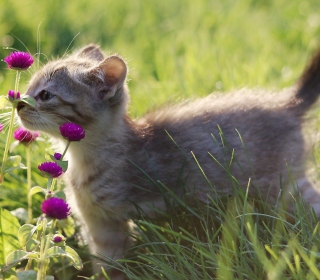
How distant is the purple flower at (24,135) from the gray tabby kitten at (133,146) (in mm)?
32

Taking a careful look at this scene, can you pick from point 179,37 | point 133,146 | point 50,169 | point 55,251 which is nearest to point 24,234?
point 55,251

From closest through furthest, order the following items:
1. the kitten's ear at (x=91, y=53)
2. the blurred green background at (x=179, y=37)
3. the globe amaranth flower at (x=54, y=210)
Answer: the globe amaranth flower at (x=54, y=210), the kitten's ear at (x=91, y=53), the blurred green background at (x=179, y=37)

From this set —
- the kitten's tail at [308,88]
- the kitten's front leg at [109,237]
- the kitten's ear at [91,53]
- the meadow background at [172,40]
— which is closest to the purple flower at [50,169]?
the kitten's front leg at [109,237]

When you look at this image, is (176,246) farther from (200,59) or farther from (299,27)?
(299,27)

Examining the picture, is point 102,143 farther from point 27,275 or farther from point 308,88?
point 308,88

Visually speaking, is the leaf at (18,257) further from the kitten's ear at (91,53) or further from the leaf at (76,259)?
the kitten's ear at (91,53)

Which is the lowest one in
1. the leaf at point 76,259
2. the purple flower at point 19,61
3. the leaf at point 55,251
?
the leaf at point 76,259

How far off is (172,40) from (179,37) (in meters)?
0.14

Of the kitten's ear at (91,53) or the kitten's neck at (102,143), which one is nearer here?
the kitten's neck at (102,143)

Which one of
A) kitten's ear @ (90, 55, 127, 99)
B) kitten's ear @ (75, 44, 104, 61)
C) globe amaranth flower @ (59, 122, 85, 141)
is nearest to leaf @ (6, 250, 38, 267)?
globe amaranth flower @ (59, 122, 85, 141)

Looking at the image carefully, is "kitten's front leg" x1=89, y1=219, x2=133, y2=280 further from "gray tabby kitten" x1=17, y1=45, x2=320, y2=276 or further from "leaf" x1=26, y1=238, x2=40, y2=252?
"leaf" x1=26, y1=238, x2=40, y2=252

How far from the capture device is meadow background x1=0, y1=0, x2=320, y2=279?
437 centimetres

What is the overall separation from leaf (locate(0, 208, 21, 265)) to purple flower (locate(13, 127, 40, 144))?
34 cm

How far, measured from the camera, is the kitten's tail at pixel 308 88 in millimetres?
3406
